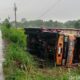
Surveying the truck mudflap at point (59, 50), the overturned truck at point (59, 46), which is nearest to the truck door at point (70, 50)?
the overturned truck at point (59, 46)

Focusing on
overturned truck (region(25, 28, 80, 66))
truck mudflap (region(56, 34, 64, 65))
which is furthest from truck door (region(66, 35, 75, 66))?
truck mudflap (region(56, 34, 64, 65))

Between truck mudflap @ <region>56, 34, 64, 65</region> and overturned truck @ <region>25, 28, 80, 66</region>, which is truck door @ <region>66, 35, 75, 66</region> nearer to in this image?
overturned truck @ <region>25, 28, 80, 66</region>

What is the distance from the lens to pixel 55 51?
592 inches

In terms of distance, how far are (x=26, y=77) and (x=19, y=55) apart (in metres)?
4.91

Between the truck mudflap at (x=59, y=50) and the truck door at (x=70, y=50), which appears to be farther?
the truck door at (x=70, y=50)

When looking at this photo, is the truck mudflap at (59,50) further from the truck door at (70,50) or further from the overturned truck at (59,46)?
the truck door at (70,50)

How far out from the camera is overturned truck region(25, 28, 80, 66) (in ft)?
48.8

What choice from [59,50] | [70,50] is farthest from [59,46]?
[70,50]

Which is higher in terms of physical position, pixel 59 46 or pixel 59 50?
pixel 59 46

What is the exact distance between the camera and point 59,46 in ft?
48.7

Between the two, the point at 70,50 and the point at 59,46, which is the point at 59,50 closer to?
the point at 59,46

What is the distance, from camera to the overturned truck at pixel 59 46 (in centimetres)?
1488

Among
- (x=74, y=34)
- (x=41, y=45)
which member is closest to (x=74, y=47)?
(x=74, y=34)

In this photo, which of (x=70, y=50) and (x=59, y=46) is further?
(x=70, y=50)
